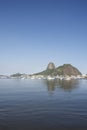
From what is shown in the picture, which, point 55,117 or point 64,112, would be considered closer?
point 55,117

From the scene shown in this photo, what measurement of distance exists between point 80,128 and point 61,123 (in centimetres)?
388

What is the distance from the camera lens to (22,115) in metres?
39.7

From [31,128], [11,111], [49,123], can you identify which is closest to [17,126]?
[31,128]

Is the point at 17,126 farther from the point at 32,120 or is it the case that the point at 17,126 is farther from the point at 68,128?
the point at 68,128

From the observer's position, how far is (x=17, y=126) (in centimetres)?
3170

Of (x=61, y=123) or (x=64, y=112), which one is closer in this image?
(x=61, y=123)

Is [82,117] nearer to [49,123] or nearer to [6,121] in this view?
[49,123]

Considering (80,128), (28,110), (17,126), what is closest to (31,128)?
(17,126)

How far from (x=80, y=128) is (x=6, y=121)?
12.4 m

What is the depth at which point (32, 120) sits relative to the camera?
35.7m

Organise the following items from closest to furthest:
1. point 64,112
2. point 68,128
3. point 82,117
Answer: point 68,128 < point 82,117 < point 64,112

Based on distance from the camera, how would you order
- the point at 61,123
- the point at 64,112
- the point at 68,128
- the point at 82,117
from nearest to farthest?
the point at 68,128 → the point at 61,123 → the point at 82,117 → the point at 64,112

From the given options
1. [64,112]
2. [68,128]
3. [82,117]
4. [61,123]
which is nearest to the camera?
[68,128]

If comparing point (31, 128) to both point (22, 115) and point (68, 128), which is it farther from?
point (22, 115)
